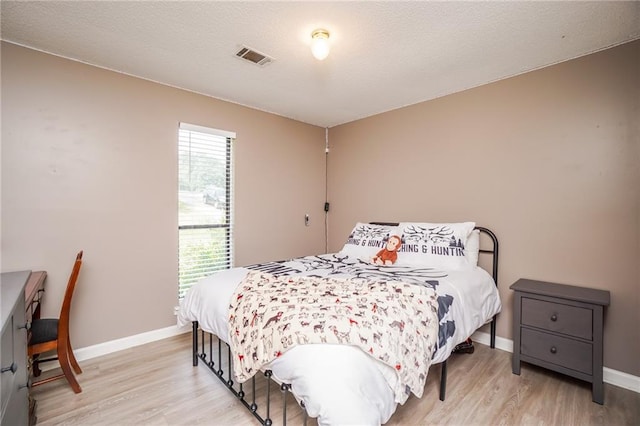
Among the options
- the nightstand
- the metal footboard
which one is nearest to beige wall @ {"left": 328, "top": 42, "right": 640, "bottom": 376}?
the nightstand

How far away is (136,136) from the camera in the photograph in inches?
108

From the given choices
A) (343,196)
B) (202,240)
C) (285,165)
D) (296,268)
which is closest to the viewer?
(296,268)

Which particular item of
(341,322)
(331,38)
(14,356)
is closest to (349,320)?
(341,322)

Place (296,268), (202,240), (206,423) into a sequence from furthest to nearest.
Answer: (202,240)
(296,268)
(206,423)

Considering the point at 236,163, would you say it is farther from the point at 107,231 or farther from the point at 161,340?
the point at 161,340

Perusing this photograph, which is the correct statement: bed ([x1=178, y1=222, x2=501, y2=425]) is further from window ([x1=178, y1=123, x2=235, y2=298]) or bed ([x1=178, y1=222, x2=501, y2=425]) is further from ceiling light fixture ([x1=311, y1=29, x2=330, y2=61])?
ceiling light fixture ([x1=311, y1=29, x2=330, y2=61])

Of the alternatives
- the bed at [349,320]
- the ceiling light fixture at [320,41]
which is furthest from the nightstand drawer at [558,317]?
the ceiling light fixture at [320,41]

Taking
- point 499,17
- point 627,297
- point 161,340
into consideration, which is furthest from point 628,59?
point 161,340

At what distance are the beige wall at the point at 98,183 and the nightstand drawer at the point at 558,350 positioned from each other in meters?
2.80

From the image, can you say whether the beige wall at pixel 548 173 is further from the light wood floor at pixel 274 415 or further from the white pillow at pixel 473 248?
the light wood floor at pixel 274 415

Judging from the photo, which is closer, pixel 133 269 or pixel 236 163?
pixel 133 269

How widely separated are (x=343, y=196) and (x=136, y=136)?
8.21 feet

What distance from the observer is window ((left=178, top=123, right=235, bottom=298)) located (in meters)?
3.05

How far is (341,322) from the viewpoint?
4.45 feet
